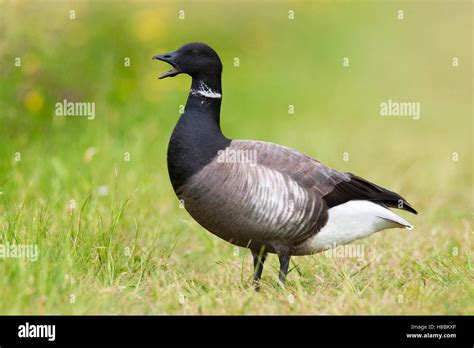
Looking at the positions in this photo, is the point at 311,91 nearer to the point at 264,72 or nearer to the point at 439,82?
the point at 264,72

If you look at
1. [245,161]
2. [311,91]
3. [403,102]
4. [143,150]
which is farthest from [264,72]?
[245,161]

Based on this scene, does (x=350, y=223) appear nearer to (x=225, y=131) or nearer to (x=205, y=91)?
(x=205, y=91)

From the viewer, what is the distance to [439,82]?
18422 millimetres

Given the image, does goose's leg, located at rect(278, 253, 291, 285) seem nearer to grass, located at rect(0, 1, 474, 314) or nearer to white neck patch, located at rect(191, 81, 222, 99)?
grass, located at rect(0, 1, 474, 314)

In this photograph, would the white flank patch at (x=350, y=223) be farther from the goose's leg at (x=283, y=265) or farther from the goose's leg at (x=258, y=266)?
the goose's leg at (x=258, y=266)

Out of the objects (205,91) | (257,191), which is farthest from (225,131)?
(257,191)

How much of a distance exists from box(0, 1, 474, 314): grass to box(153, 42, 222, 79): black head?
45.4 inches

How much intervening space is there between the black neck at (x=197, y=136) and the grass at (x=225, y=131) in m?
0.61

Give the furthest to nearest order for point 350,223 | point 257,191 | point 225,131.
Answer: point 225,131 < point 350,223 < point 257,191

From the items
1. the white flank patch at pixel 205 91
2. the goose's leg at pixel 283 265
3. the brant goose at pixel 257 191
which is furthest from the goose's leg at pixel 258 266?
the white flank patch at pixel 205 91

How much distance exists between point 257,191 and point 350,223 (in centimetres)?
92

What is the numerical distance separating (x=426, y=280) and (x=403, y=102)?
9.94m

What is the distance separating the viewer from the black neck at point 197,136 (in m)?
6.44

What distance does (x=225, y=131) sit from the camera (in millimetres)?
12719
